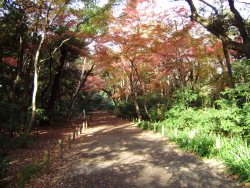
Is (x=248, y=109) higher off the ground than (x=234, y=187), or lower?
higher

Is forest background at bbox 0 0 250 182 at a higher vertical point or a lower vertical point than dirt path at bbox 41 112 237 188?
higher

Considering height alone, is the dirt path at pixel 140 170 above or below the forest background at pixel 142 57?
below

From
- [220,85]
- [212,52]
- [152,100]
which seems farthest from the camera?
[152,100]

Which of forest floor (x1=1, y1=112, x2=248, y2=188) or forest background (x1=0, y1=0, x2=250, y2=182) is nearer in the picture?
forest floor (x1=1, y1=112, x2=248, y2=188)

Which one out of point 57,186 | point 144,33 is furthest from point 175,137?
point 144,33

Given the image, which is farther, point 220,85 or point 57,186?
point 220,85

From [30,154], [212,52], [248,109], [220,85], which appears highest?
[212,52]

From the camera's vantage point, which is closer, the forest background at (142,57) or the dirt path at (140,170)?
the dirt path at (140,170)

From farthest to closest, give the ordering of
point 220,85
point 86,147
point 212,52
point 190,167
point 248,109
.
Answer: point 212,52 < point 220,85 < point 86,147 < point 248,109 < point 190,167

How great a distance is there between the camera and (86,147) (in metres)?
8.35

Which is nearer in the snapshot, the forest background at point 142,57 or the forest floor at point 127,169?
the forest floor at point 127,169

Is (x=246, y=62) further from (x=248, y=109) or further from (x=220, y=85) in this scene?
(x=220, y=85)

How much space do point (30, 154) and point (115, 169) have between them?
4.44m

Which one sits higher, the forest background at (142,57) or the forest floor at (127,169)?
the forest background at (142,57)
